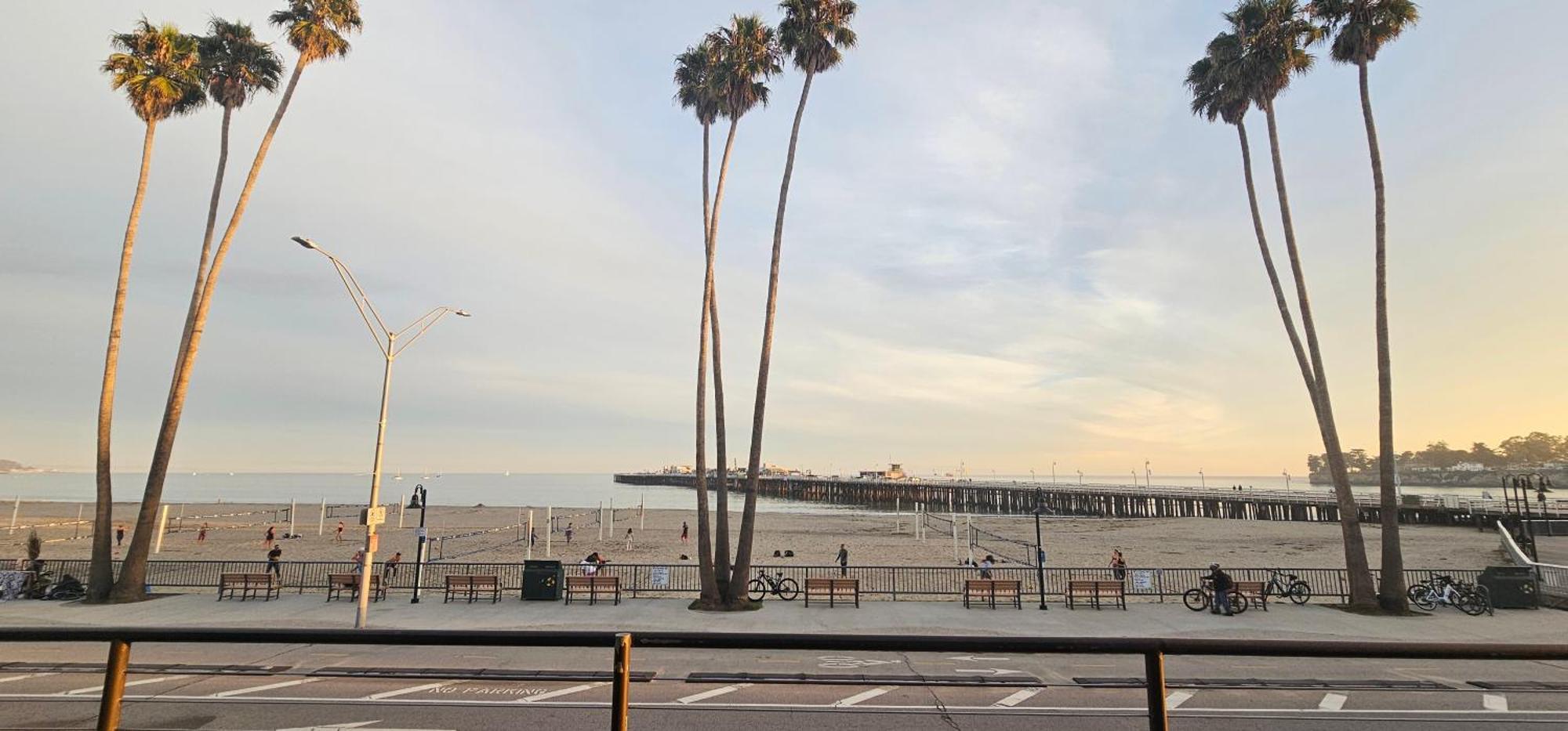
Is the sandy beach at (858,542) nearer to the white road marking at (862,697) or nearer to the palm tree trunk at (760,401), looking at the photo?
the palm tree trunk at (760,401)

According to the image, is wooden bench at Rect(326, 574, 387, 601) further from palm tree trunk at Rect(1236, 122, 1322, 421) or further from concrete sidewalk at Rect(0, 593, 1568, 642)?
palm tree trunk at Rect(1236, 122, 1322, 421)

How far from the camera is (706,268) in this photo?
84.9ft

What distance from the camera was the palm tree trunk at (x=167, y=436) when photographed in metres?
23.6

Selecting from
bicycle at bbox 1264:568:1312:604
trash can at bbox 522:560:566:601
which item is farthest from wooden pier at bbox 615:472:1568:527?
trash can at bbox 522:560:566:601

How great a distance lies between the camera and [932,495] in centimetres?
13412

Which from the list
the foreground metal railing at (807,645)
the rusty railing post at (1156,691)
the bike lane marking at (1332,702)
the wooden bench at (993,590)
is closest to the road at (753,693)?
the bike lane marking at (1332,702)

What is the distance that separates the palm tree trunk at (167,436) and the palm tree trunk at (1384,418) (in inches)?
→ 1503

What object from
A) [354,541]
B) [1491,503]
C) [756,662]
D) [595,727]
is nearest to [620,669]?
[595,727]

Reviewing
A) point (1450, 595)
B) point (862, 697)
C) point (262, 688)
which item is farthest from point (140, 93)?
point (1450, 595)

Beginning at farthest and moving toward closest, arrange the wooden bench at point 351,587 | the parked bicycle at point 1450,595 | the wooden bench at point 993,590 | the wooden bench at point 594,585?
the wooden bench at point 351,587 < the wooden bench at point 594,585 < the wooden bench at point 993,590 < the parked bicycle at point 1450,595

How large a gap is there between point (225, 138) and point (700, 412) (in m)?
21.0

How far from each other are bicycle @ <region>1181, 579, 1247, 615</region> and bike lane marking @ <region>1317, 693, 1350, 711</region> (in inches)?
428

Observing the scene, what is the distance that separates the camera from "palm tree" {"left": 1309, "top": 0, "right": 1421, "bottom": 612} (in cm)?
2327

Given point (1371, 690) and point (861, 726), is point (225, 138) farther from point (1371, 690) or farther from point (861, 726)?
point (1371, 690)
